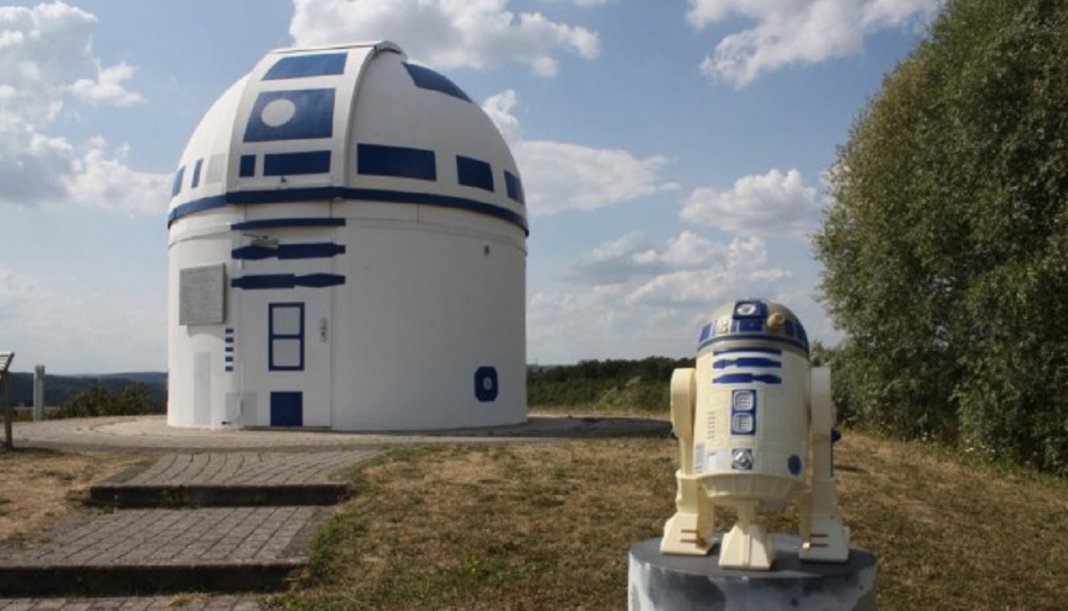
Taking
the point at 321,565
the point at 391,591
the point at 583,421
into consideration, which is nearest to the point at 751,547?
the point at 391,591

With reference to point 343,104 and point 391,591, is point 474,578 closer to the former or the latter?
point 391,591

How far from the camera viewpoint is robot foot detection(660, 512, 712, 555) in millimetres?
5703

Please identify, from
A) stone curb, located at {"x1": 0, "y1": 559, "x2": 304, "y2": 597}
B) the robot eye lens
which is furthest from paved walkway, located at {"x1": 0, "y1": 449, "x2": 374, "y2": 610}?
the robot eye lens

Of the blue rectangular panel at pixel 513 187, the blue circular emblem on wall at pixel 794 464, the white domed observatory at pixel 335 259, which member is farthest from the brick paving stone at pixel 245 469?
the blue rectangular panel at pixel 513 187

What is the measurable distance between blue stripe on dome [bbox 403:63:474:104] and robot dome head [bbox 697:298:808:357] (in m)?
14.3

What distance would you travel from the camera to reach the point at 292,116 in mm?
17875

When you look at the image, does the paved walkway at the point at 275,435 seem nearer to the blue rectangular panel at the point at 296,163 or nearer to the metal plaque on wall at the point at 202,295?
the metal plaque on wall at the point at 202,295

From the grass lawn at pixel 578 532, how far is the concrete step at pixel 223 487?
1.37 feet

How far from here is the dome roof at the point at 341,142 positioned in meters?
17.6

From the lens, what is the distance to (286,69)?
18797mm

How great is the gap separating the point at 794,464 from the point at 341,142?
44.0ft

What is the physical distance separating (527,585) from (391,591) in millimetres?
973

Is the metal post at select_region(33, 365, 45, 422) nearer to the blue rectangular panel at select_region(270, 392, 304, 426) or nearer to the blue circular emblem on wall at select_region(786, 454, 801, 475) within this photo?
the blue rectangular panel at select_region(270, 392, 304, 426)

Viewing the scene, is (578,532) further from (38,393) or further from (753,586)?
(38,393)
